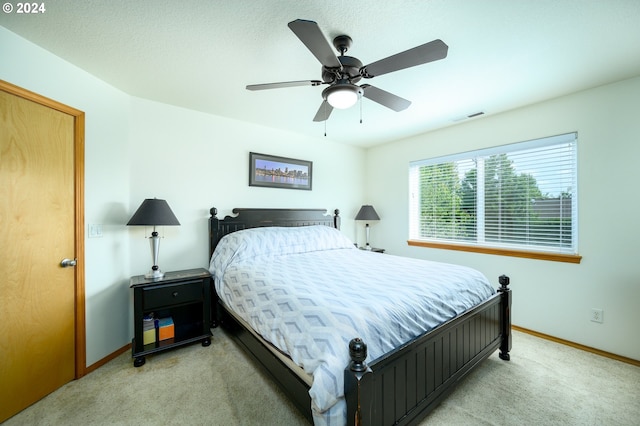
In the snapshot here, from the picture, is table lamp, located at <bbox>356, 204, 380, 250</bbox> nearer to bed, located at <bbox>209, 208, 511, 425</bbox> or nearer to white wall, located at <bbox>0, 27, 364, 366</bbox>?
white wall, located at <bbox>0, 27, 364, 366</bbox>

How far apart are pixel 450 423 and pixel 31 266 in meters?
2.98

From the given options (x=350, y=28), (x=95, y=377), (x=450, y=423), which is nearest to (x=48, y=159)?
(x=95, y=377)

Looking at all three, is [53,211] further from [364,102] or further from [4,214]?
[364,102]

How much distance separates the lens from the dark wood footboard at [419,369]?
113 centimetres

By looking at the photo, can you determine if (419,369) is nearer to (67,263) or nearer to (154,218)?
(154,218)

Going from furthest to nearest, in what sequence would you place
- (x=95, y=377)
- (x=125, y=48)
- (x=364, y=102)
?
(x=364, y=102)
(x=95, y=377)
(x=125, y=48)

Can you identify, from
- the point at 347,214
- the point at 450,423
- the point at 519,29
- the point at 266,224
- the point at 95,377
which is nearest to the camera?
the point at 450,423

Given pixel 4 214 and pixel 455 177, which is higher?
pixel 455 177

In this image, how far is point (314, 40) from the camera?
137 cm

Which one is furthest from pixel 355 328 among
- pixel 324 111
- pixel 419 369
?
pixel 324 111

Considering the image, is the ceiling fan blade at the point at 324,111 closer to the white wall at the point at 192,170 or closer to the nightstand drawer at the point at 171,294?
the white wall at the point at 192,170

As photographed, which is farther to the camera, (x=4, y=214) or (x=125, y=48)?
(x=125, y=48)

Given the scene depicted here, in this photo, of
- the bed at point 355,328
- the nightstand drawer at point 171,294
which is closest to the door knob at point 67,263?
the nightstand drawer at point 171,294

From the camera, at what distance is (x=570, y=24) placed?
1653mm
